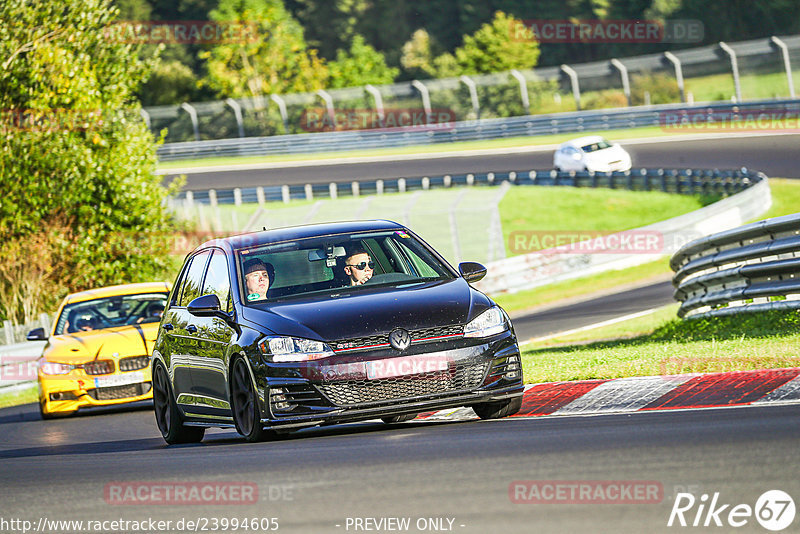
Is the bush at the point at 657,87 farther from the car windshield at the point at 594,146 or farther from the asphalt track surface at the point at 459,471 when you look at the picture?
the asphalt track surface at the point at 459,471

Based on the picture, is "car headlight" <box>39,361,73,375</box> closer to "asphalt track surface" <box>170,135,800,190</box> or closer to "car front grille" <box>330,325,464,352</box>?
"car front grille" <box>330,325,464,352</box>

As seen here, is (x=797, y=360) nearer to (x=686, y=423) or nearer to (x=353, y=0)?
(x=686, y=423)

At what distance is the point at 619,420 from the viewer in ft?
26.3

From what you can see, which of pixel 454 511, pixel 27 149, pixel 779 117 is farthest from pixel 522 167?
pixel 454 511

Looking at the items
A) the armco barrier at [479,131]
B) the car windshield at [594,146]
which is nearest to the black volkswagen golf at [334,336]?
the car windshield at [594,146]

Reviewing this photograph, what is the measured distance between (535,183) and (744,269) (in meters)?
31.0

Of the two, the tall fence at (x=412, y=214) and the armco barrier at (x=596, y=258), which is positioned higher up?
the armco barrier at (x=596, y=258)

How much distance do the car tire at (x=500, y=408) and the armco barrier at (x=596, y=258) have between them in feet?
60.3

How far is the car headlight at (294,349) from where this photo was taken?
831 cm

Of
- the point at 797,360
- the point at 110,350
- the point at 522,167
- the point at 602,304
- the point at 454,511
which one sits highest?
the point at 454,511

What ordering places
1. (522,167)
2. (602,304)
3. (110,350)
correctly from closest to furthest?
(110,350), (602,304), (522,167)

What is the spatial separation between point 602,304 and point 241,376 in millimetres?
14867

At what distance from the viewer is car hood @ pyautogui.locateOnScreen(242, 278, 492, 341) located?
840 centimetres

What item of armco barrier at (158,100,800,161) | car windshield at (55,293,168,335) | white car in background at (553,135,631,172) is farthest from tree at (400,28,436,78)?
car windshield at (55,293,168,335)
